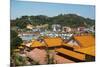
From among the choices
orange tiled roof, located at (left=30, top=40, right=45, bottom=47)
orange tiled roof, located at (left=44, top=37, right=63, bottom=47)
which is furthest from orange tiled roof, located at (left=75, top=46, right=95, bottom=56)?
orange tiled roof, located at (left=30, top=40, right=45, bottom=47)

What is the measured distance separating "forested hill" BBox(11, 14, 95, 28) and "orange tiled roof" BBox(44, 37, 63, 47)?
17cm

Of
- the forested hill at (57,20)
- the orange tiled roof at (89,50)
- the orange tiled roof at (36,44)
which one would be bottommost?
the orange tiled roof at (89,50)

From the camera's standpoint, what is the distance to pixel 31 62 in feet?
7.06

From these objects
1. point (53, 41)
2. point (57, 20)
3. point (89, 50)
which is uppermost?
point (57, 20)

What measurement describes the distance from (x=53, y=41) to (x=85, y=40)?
0.41 m

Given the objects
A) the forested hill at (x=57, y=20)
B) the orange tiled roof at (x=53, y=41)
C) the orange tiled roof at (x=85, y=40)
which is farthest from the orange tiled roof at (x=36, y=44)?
the orange tiled roof at (x=85, y=40)

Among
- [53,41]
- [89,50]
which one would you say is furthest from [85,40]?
[53,41]

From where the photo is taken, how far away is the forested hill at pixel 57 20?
2.13 m

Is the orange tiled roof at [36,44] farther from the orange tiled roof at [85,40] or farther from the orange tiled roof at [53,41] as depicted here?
the orange tiled roof at [85,40]

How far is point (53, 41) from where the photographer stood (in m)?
2.23

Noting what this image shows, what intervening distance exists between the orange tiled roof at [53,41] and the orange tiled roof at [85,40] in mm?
209

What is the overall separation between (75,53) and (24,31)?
25.8 inches

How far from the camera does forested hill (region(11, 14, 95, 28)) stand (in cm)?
213

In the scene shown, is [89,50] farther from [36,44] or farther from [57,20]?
[36,44]
